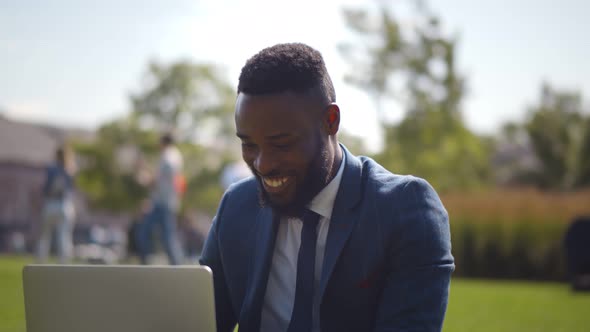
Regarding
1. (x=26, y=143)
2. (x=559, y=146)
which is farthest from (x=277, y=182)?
(x=26, y=143)

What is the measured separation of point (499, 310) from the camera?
890 centimetres

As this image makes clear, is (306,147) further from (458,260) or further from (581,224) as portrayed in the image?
(458,260)

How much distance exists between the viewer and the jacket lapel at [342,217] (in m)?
2.36

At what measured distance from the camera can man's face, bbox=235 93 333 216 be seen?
2318mm

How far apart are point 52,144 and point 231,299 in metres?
72.4

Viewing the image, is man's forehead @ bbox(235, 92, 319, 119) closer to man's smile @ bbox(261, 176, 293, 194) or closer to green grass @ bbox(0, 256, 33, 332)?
man's smile @ bbox(261, 176, 293, 194)

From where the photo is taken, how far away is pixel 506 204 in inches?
737

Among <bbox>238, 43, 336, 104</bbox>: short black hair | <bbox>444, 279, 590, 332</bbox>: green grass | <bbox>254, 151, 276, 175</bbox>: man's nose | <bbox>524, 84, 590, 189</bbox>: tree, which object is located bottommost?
<bbox>524, 84, 590, 189</bbox>: tree

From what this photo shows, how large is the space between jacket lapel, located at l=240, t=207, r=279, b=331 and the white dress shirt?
57 millimetres

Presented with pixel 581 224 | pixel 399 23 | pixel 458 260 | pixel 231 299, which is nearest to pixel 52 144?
pixel 399 23

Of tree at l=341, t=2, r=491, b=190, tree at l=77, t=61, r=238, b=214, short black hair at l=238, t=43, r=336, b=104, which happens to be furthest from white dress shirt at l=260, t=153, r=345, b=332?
tree at l=77, t=61, r=238, b=214

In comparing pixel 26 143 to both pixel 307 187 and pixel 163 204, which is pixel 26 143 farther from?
pixel 307 187

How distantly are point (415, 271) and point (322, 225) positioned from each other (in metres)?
0.36

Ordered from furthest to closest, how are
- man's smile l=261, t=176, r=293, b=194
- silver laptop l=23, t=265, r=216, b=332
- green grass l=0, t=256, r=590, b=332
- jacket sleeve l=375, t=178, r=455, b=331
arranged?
green grass l=0, t=256, r=590, b=332
man's smile l=261, t=176, r=293, b=194
jacket sleeve l=375, t=178, r=455, b=331
silver laptop l=23, t=265, r=216, b=332
